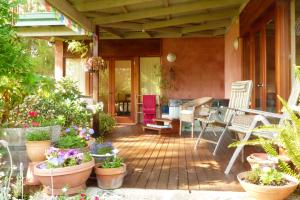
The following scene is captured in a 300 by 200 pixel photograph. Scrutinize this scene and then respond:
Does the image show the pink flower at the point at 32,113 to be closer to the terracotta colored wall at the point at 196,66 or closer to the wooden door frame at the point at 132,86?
the wooden door frame at the point at 132,86

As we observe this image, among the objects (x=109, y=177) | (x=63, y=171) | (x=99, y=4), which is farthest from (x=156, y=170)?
(x=99, y=4)

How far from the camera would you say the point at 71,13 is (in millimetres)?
5672

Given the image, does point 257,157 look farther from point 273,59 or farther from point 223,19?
point 223,19

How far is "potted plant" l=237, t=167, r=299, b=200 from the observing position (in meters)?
2.62

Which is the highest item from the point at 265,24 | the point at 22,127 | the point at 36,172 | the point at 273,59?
the point at 265,24

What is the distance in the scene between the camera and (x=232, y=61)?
8227mm

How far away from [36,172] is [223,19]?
6.51 meters

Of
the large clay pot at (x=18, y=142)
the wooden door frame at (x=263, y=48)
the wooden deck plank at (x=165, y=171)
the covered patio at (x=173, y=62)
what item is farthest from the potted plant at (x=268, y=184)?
the wooden door frame at (x=263, y=48)

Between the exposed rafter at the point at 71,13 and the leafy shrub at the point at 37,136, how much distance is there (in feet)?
7.03

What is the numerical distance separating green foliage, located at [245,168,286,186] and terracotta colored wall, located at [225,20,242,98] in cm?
458

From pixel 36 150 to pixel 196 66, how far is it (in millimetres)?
7118

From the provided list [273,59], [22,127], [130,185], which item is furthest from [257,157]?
[22,127]

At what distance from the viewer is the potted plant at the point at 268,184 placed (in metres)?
2.62

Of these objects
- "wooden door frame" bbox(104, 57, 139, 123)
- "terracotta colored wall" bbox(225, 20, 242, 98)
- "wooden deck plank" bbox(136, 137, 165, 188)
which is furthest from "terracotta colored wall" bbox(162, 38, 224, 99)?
"wooden deck plank" bbox(136, 137, 165, 188)
